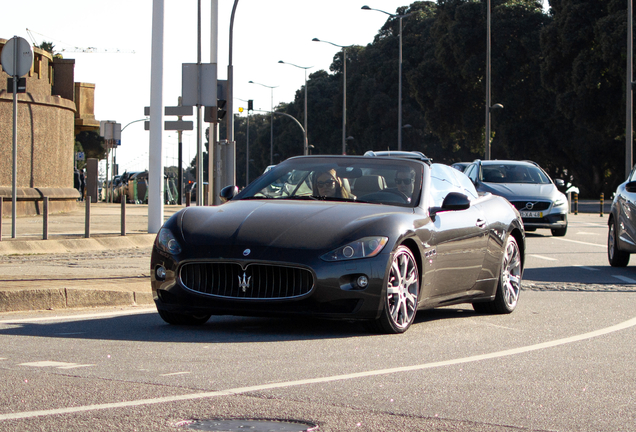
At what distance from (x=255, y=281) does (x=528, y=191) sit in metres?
15.7

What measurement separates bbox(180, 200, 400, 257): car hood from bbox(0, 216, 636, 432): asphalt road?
0.67 meters

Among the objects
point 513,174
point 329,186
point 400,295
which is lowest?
point 400,295

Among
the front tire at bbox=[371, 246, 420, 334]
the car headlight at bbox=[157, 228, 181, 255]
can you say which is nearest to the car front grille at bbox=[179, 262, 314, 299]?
the car headlight at bbox=[157, 228, 181, 255]

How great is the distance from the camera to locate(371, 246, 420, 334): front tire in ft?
24.0

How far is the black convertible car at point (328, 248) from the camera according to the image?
708 cm

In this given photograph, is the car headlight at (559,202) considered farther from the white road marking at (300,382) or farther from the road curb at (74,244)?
the white road marking at (300,382)

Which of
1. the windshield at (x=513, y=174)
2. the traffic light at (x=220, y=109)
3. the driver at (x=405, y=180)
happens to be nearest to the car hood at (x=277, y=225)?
the driver at (x=405, y=180)

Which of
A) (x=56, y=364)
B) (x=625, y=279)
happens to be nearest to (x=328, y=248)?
(x=56, y=364)

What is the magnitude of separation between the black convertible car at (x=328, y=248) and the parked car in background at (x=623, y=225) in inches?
225

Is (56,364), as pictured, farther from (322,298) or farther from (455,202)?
(455,202)

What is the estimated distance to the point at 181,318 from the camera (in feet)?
25.5

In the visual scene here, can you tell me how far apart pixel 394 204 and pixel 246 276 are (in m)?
1.46

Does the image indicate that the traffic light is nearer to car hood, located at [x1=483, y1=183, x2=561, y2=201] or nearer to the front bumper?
car hood, located at [x1=483, y1=183, x2=561, y2=201]

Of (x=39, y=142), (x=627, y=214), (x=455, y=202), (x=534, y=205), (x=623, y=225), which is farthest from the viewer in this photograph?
(x=39, y=142)
